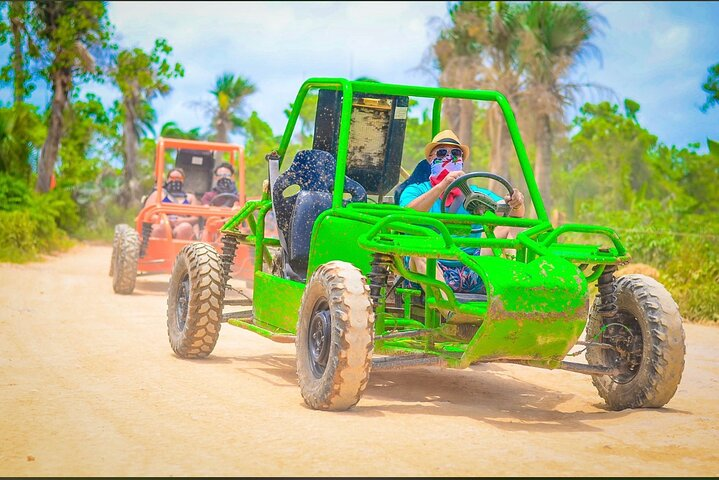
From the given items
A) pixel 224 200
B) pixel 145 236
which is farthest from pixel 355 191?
pixel 224 200

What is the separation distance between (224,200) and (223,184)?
0.79 metres

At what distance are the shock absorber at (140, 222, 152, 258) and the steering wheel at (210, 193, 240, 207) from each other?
4.05 feet

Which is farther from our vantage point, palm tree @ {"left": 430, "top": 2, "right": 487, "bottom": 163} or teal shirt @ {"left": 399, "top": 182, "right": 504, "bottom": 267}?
palm tree @ {"left": 430, "top": 2, "right": 487, "bottom": 163}

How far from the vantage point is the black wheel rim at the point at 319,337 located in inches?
234

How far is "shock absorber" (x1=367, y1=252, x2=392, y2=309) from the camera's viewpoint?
592cm

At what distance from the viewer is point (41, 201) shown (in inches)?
989

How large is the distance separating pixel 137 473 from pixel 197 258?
12.2 feet

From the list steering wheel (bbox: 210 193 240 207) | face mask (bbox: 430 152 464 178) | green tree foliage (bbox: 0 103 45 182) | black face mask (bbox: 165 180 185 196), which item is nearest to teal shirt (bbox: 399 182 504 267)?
face mask (bbox: 430 152 464 178)

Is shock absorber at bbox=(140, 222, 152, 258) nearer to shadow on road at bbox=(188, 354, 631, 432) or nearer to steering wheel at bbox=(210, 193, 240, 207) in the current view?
steering wheel at bbox=(210, 193, 240, 207)

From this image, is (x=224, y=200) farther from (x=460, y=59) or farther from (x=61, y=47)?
(x=460, y=59)

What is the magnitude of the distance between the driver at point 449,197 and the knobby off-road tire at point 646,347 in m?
0.82

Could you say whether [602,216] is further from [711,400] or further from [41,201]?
[711,400]

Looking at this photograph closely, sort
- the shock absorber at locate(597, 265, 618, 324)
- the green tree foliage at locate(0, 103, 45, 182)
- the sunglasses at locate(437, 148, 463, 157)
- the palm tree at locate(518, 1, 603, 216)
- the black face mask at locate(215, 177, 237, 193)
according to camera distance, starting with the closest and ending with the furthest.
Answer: the shock absorber at locate(597, 265, 618, 324) < the sunglasses at locate(437, 148, 463, 157) < the black face mask at locate(215, 177, 237, 193) < the green tree foliage at locate(0, 103, 45, 182) < the palm tree at locate(518, 1, 603, 216)

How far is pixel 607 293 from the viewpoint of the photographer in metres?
A: 6.34
